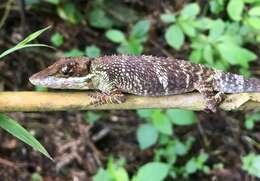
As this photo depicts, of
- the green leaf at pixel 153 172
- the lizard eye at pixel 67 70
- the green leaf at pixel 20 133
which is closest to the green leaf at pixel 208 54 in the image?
the green leaf at pixel 153 172

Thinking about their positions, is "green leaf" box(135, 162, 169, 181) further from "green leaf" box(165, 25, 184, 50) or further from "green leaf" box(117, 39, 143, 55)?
"green leaf" box(117, 39, 143, 55)

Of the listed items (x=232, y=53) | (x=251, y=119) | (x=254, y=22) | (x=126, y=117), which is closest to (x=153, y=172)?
(x=232, y=53)

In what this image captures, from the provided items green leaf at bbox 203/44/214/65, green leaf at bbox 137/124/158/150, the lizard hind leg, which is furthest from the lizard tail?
green leaf at bbox 137/124/158/150

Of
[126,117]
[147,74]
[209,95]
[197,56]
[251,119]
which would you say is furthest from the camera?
[126,117]

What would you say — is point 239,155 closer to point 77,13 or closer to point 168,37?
point 168,37

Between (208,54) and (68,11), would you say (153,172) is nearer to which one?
(208,54)

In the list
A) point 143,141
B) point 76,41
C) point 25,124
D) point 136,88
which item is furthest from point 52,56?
point 136,88

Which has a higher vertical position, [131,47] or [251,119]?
[131,47]
